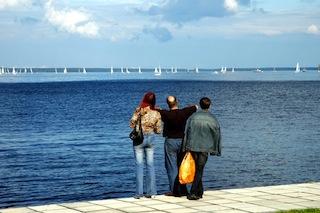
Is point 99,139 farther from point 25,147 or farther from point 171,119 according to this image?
point 171,119

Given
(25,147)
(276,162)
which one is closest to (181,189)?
(276,162)

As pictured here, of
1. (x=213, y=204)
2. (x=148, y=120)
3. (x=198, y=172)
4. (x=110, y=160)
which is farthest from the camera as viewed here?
(x=110, y=160)

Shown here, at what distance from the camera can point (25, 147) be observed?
4553cm

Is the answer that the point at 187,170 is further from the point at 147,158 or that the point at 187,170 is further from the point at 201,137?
the point at 147,158

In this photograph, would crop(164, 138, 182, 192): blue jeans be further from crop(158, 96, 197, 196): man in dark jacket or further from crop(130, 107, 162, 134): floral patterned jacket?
crop(130, 107, 162, 134): floral patterned jacket

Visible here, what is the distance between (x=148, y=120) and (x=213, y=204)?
2379 millimetres

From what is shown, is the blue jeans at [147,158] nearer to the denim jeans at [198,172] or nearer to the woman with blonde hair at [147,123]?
the woman with blonde hair at [147,123]

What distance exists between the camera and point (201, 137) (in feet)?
46.8

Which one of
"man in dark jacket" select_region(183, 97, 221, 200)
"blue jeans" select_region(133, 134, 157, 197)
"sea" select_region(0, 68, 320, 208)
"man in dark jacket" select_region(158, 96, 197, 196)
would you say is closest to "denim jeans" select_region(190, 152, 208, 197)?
"man in dark jacket" select_region(183, 97, 221, 200)

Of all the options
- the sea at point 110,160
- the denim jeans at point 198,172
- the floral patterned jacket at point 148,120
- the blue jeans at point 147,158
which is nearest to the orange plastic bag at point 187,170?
the denim jeans at point 198,172

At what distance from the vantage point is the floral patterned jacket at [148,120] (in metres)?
14.3

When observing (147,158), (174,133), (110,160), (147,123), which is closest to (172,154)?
(174,133)

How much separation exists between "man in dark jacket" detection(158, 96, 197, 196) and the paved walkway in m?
0.39

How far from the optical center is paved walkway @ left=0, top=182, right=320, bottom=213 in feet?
43.1
